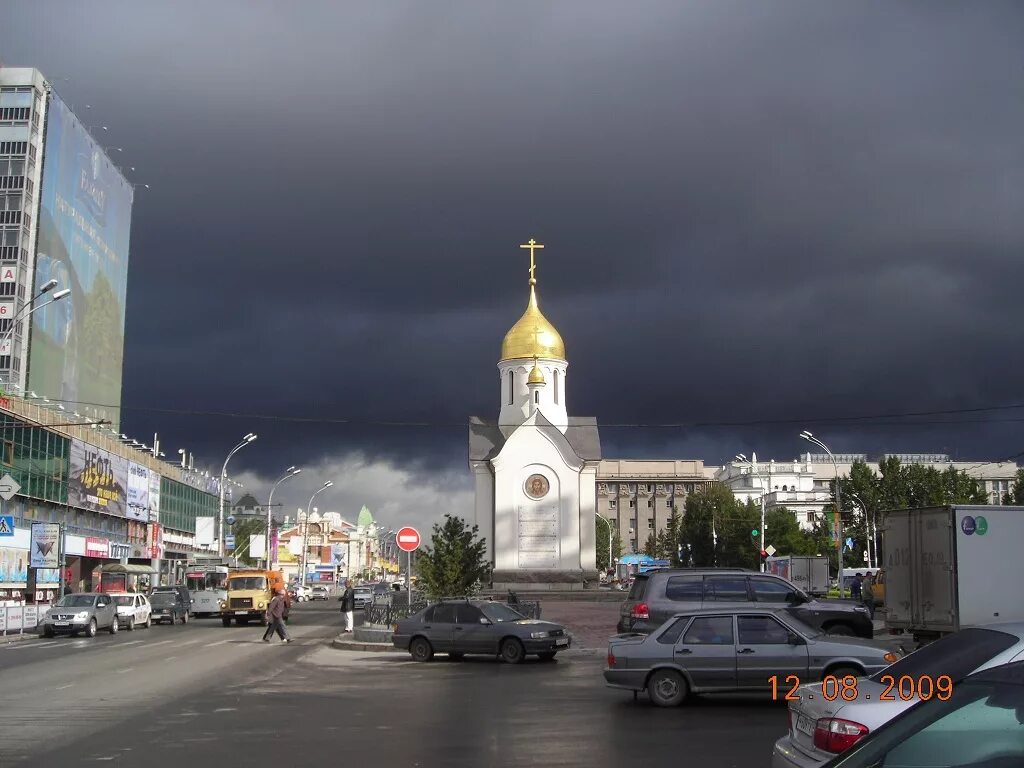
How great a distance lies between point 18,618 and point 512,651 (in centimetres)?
2230

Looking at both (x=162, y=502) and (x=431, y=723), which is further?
(x=162, y=502)

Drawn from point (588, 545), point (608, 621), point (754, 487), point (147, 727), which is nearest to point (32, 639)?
point (608, 621)

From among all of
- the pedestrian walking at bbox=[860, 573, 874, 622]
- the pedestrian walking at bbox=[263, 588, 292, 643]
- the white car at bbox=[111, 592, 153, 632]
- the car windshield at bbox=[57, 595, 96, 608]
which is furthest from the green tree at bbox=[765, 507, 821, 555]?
the pedestrian walking at bbox=[263, 588, 292, 643]

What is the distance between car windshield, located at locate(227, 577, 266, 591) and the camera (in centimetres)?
A: 4472

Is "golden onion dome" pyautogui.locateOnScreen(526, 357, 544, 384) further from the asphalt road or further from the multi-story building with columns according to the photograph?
the multi-story building with columns

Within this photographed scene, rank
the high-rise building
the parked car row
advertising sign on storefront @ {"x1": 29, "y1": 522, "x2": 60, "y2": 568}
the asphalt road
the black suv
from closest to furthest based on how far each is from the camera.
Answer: the parked car row
the asphalt road
the black suv
advertising sign on storefront @ {"x1": 29, "y1": 522, "x2": 60, "y2": 568}
the high-rise building

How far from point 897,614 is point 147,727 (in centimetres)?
1437

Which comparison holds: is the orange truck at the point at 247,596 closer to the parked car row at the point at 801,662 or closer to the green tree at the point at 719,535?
the parked car row at the point at 801,662

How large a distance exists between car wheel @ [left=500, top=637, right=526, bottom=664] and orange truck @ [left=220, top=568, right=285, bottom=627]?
21760mm

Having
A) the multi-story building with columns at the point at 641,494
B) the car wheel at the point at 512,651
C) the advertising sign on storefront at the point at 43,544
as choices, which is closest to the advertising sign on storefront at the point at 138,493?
the advertising sign on storefront at the point at 43,544

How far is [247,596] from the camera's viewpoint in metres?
44.0

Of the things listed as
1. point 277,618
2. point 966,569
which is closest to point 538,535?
point 277,618

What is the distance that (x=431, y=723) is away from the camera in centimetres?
1356

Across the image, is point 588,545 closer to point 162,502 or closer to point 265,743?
point 162,502
